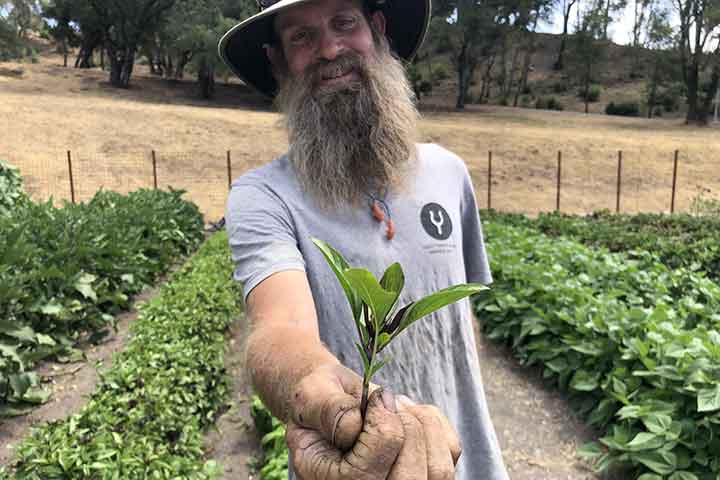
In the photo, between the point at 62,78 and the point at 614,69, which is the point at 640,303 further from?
the point at 614,69

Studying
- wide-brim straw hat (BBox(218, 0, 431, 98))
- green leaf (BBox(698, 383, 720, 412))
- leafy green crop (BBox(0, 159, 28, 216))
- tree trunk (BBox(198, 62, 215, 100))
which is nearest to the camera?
wide-brim straw hat (BBox(218, 0, 431, 98))

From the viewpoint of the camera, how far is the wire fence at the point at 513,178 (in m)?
16.8

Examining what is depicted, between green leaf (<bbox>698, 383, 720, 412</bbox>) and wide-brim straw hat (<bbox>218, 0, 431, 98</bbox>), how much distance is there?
212 centimetres

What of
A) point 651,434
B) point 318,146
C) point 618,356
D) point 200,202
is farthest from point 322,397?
point 200,202

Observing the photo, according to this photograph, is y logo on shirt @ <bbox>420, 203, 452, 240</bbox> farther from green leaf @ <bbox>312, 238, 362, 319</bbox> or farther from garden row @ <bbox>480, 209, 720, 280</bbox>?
garden row @ <bbox>480, 209, 720, 280</bbox>

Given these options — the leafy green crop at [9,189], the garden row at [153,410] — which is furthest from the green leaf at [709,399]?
the leafy green crop at [9,189]

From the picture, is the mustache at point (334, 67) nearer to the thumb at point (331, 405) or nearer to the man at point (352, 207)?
the man at point (352, 207)

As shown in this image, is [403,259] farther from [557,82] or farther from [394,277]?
[557,82]

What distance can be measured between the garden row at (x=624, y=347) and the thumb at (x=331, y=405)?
8.44 ft

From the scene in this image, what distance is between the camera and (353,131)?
1735mm

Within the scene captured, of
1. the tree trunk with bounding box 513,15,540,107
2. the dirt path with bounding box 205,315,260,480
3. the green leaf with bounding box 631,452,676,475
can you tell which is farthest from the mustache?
the tree trunk with bounding box 513,15,540,107

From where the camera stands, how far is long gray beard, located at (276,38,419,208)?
65.3 inches

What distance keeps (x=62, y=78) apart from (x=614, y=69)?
48.7 metres

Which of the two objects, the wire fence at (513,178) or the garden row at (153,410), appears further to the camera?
the wire fence at (513,178)
